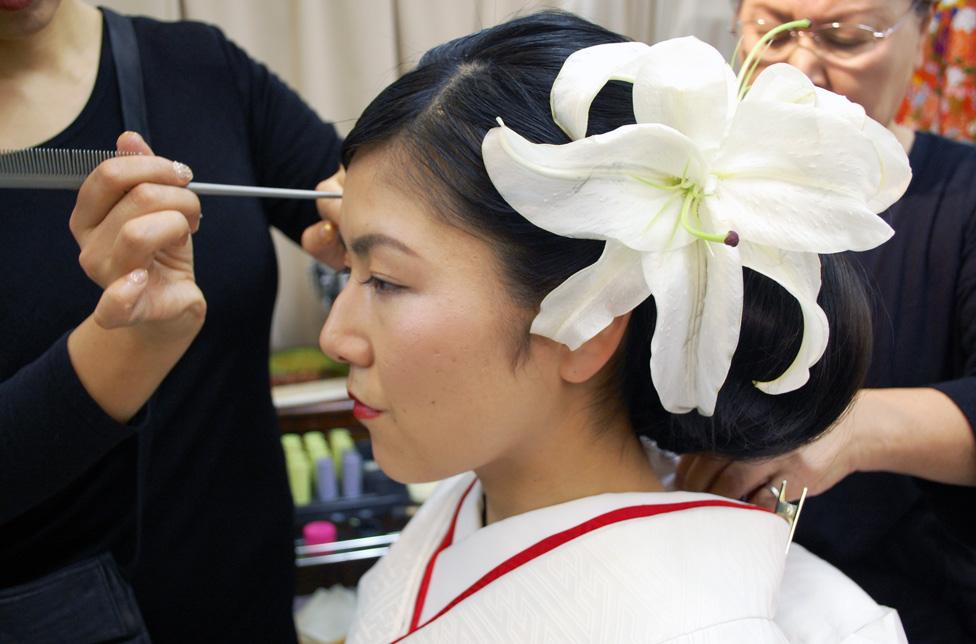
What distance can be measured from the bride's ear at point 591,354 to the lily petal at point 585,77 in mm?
211

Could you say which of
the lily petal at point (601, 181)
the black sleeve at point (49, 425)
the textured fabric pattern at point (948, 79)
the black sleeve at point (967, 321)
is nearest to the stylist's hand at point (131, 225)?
the black sleeve at point (49, 425)

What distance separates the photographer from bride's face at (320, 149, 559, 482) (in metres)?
0.76

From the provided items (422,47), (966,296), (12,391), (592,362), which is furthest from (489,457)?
(422,47)

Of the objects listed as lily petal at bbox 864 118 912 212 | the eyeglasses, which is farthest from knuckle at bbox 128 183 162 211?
the eyeglasses

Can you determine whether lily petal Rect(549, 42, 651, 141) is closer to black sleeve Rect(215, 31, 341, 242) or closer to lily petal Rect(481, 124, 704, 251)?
lily petal Rect(481, 124, 704, 251)

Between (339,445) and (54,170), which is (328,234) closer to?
(54,170)

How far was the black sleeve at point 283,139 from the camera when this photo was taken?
1225 millimetres

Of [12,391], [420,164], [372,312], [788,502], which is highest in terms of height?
[420,164]

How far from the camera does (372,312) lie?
2.63 ft

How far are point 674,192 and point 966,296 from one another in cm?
58

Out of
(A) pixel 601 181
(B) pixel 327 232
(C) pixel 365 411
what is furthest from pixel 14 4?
(A) pixel 601 181

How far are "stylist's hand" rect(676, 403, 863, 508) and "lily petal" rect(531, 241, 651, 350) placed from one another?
312mm

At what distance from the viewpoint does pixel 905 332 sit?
1069mm

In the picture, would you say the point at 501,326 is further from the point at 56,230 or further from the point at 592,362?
the point at 56,230
